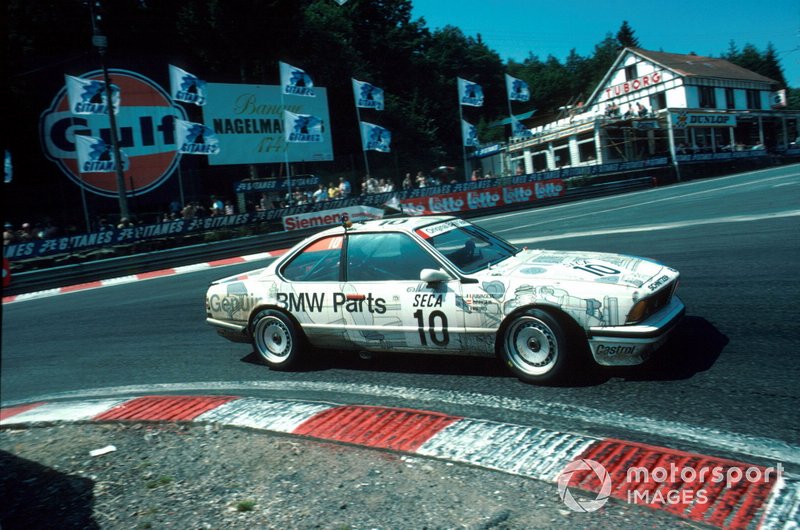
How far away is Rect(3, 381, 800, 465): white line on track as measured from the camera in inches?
A: 130

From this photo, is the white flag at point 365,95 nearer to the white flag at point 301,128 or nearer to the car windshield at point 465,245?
the white flag at point 301,128

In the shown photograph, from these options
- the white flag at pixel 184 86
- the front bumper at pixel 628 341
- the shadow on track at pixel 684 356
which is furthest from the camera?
the white flag at pixel 184 86

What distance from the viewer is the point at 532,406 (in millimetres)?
4242

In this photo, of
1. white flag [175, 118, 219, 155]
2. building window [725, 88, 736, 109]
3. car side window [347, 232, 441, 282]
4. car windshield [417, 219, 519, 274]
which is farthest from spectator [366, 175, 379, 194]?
building window [725, 88, 736, 109]

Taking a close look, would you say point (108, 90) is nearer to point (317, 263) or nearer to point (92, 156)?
point (92, 156)

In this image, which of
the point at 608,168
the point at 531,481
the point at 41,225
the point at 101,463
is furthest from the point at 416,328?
the point at 608,168

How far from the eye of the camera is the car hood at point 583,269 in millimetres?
4520

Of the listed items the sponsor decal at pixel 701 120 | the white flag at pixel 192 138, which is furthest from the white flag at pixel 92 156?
the sponsor decal at pixel 701 120

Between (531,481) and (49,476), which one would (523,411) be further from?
(49,476)

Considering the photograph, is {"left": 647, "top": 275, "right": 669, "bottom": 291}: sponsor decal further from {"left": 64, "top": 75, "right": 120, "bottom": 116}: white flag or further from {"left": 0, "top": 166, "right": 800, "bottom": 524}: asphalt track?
{"left": 64, "top": 75, "right": 120, "bottom": 116}: white flag

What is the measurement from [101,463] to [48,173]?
A: 23.6 metres

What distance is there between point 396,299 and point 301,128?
19248 millimetres

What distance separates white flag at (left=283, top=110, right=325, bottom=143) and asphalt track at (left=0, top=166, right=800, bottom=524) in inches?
511

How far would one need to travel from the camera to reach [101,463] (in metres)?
4.04
